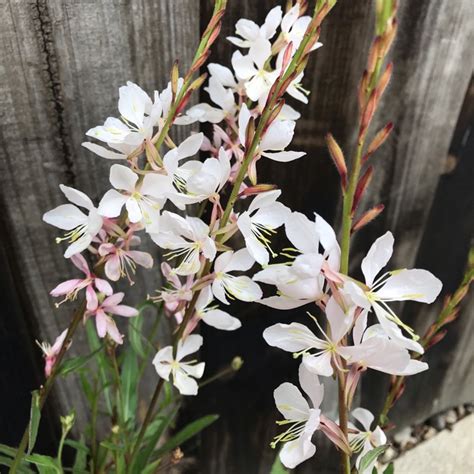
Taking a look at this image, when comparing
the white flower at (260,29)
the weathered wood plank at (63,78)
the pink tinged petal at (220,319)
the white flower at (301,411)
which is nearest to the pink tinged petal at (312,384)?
the white flower at (301,411)

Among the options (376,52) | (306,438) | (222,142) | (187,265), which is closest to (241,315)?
(222,142)

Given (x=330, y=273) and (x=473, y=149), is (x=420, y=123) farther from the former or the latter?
(x=330, y=273)

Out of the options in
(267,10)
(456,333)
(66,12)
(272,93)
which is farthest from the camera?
(456,333)

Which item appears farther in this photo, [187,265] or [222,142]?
[222,142]

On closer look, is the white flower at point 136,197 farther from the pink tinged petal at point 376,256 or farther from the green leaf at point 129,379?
the green leaf at point 129,379

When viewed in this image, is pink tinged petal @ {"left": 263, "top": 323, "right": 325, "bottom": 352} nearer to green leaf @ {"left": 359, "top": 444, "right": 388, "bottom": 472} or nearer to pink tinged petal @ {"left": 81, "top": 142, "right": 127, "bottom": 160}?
green leaf @ {"left": 359, "top": 444, "right": 388, "bottom": 472}

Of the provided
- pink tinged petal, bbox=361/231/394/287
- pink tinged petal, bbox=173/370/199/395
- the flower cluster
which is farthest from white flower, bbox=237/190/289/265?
pink tinged petal, bbox=173/370/199/395
